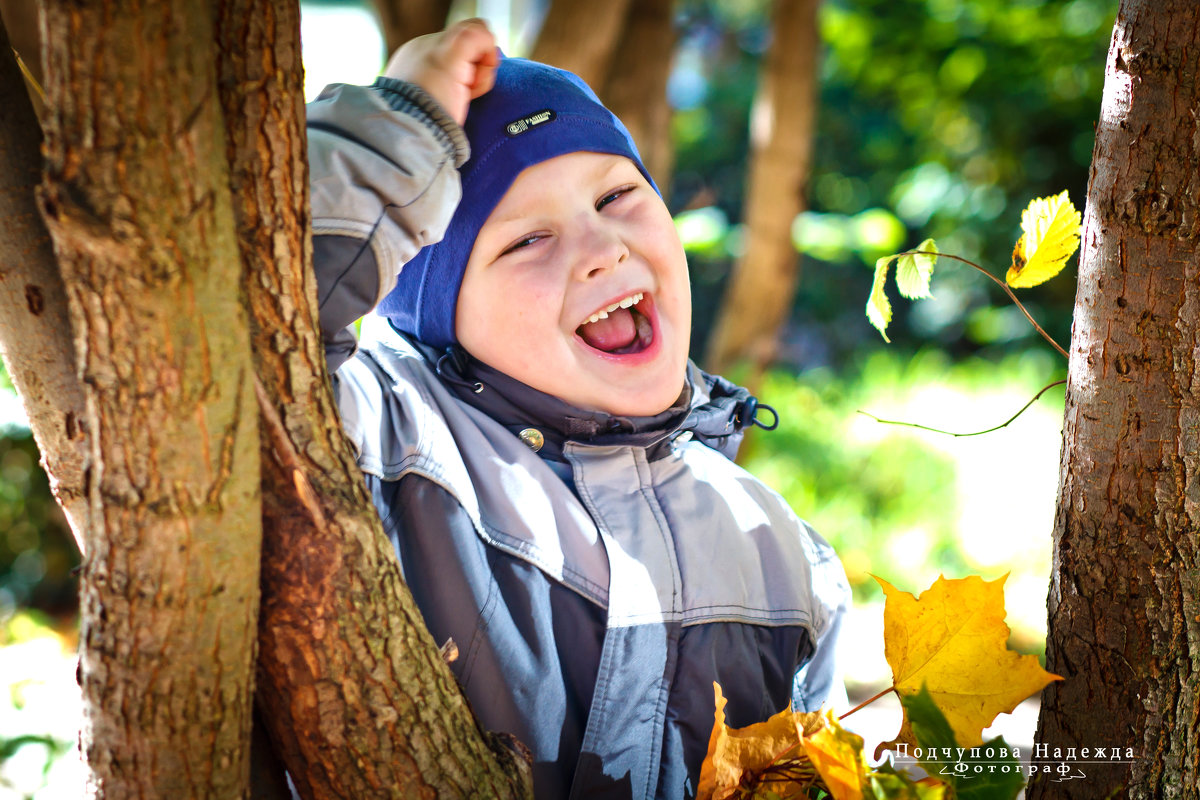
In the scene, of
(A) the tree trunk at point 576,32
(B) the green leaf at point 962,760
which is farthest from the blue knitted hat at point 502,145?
(A) the tree trunk at point 576,32

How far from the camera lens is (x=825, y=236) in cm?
400

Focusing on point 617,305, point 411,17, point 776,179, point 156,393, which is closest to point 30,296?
point 156,393

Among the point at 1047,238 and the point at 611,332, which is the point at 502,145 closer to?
the point at 611,332

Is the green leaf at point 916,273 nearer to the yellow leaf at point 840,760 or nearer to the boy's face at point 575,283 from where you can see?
the boy's face at point 575,283

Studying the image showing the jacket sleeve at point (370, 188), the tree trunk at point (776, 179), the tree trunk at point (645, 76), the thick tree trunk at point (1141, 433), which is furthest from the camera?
the tree trunk at point (776, 179)

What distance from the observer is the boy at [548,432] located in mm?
1074

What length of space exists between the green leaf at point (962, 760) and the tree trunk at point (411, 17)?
7.65 ft

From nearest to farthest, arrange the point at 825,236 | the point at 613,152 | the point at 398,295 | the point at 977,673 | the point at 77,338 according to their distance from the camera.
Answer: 1. the point at 77,338
2. the point at 977,673
3. the point at 613,152
4. the point at 398,295
5. the point at 825,236

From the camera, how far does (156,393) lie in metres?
0.65

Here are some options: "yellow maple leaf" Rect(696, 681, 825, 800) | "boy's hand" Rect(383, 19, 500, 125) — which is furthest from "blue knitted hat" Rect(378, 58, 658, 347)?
"yellow maple leaf" Rect(696, 681, 825, 800)

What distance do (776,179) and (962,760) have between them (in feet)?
11.2

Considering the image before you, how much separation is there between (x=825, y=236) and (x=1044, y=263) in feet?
9.99

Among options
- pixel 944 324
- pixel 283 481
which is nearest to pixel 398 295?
pixel 283 481

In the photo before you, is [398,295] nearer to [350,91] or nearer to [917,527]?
[350,91]
